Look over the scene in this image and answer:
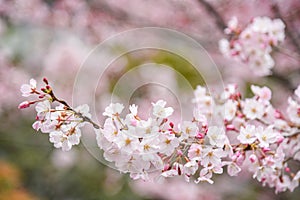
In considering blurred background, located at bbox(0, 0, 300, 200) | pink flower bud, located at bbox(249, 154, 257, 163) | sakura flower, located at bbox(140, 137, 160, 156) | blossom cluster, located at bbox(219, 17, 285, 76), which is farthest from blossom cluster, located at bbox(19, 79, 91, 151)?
blurred background, located at bbox(0, 0, 300, 200)

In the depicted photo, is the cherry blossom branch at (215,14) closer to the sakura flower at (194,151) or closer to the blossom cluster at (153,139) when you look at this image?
the blossom cluster at (153,139)

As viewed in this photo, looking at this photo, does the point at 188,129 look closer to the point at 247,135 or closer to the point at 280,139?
the point at 247,135

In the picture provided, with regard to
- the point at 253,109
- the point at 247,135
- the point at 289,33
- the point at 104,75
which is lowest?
the point at 247,135

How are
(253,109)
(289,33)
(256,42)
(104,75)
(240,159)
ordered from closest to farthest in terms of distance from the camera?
1. (240,159)
2. (253,109)
3. (256,42)
4. (289,33)
5. (104,75)

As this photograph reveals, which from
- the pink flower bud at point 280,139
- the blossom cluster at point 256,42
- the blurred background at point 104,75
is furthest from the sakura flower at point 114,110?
the blurred background at point 104,75

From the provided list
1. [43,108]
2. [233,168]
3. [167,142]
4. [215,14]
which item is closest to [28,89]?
[43,108]

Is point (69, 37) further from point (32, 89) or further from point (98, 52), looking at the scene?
point (32, 89)
